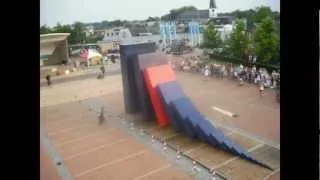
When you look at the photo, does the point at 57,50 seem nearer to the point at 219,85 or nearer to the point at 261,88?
the point at 219,85

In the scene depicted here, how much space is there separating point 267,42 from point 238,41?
177mm

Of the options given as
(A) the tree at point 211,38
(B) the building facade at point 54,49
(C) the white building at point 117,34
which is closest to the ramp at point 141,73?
(C) the white building at point 117,34

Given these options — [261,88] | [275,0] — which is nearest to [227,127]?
[261,88]

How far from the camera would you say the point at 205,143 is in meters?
2.02

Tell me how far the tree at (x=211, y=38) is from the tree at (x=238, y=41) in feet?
0.22

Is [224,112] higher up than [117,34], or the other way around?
[117,34]

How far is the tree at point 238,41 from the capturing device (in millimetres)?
2112

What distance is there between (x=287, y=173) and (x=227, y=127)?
0.42 meters

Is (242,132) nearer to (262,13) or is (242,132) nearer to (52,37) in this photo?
(262,13)

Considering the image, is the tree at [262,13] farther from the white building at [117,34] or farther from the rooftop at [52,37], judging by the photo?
the rooftop at [52,37]

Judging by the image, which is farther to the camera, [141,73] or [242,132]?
[242,132]

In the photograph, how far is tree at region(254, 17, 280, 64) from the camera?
2002 mm

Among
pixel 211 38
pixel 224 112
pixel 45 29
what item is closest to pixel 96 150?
pixel 45 29

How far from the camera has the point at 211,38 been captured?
2098 mm
